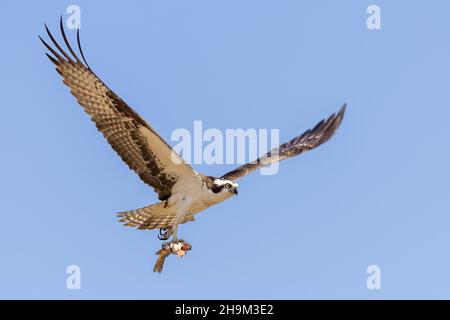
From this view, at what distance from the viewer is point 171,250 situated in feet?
47.4

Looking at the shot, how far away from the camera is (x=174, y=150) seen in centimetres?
1442

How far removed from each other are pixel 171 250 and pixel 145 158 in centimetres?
143

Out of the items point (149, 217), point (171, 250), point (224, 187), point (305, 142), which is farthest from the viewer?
point (305, 142)

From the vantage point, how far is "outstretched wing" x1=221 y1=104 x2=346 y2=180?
17.3 m

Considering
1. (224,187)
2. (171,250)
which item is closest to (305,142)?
(224,187)

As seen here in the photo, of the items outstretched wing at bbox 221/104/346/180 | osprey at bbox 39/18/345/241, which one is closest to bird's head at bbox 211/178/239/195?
osprey at bbox 39/18/345/241

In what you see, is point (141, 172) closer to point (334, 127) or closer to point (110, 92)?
point (110, 92)

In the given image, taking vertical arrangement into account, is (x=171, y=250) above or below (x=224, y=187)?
below

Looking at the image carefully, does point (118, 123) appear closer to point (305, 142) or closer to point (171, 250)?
point (171, 250)

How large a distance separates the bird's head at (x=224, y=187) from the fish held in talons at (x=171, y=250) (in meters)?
0.90
